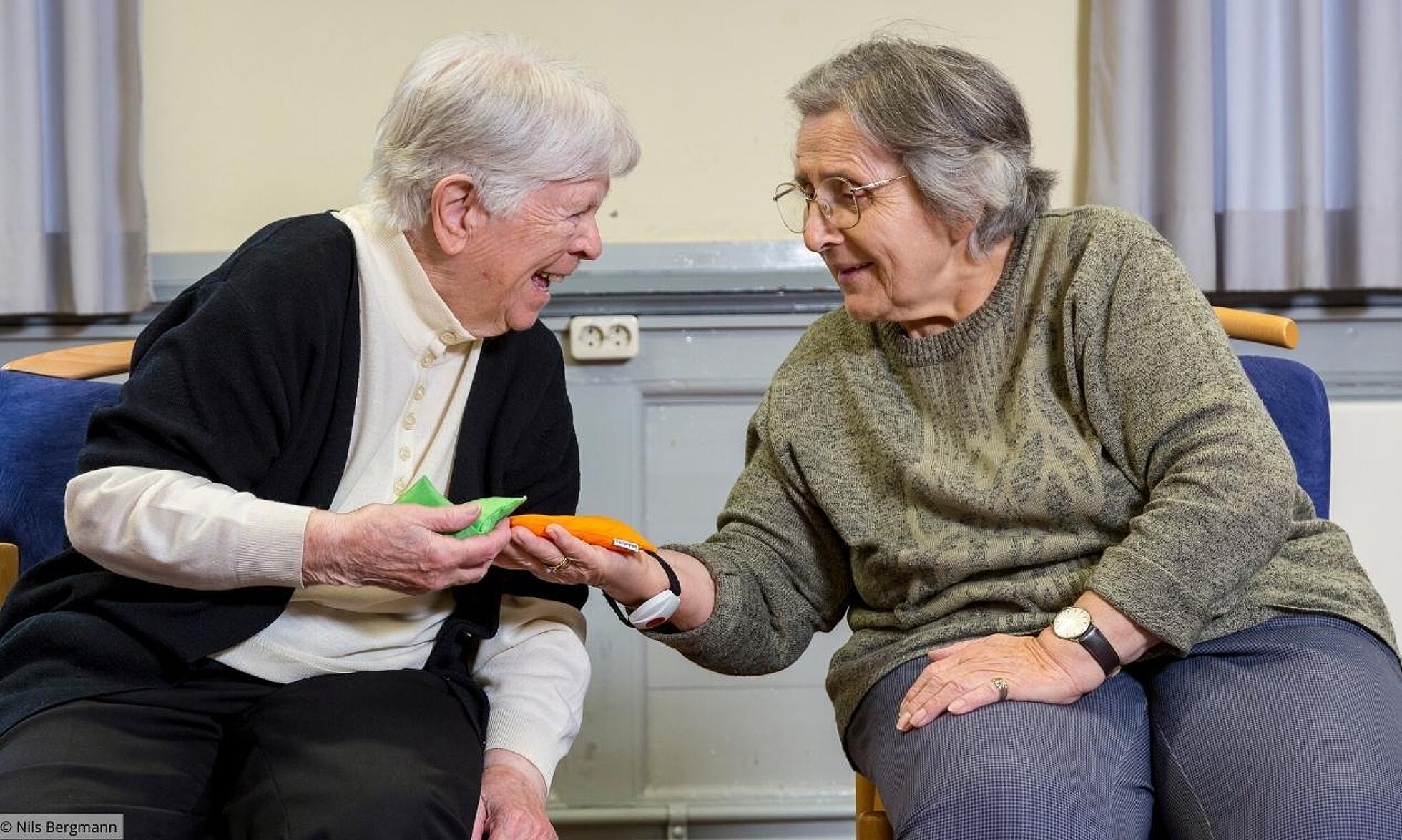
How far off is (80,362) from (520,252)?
76 cm

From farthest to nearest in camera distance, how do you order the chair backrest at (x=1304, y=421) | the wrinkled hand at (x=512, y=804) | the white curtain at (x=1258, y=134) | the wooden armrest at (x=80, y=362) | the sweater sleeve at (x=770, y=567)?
the white curtain at (x=1258, y=134), the wooden armrest at (x=80, y=362), the chair backrest at (x=1304, y=421), the sweater sleeve at (x=770, y=567), the wrinkled hand at (x=512, y=804)

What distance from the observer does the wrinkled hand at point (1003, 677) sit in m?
1.30

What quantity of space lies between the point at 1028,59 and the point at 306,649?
1.54 metres

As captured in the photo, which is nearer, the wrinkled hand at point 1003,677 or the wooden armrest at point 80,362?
the wrinkled hand at point 1003,677

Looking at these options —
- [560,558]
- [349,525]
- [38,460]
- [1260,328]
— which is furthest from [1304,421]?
[38,460]

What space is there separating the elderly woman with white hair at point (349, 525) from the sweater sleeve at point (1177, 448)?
1.83 feet

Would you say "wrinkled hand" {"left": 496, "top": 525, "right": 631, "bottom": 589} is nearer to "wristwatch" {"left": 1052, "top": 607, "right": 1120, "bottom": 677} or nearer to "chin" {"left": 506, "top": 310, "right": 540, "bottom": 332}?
"chin" {"left": 506, "top": 310, "right": 540, "bottom": 332}

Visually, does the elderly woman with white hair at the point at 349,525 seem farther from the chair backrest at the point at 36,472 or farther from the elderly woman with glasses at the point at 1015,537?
the chair backrest at the point at 36,472

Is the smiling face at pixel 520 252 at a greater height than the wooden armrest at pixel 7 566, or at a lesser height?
greater

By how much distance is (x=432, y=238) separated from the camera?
143 cm

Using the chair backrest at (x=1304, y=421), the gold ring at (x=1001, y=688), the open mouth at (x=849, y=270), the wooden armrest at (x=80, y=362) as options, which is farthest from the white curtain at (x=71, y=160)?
the chair backrest at (x=1304, y=421)

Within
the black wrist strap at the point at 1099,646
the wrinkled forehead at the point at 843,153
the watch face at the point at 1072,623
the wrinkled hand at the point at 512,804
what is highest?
the wrinkled forehead at the point at 843,153

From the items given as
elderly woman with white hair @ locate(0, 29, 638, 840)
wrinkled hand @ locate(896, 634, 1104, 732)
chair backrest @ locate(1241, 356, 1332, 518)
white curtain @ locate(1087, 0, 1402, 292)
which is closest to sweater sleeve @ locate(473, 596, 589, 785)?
elderly woman with white hair @ locate(0, 29, 638, 840)

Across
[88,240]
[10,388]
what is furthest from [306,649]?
[88,240]
